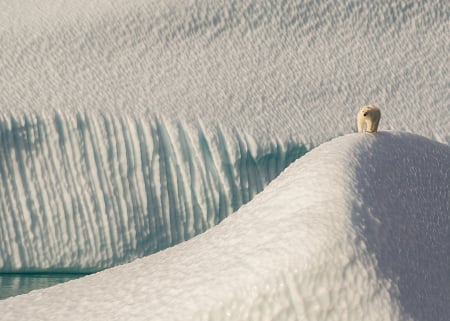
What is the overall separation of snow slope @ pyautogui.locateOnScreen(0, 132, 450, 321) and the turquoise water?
0.72 meters

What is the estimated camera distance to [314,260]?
1.20m

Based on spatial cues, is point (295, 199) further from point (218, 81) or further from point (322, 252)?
point (218, 81)

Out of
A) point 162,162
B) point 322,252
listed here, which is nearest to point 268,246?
point 322,252

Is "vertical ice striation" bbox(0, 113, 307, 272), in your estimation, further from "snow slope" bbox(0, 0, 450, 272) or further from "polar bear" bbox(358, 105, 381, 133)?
"polar bear" bbox(358, 105, 381, 133)

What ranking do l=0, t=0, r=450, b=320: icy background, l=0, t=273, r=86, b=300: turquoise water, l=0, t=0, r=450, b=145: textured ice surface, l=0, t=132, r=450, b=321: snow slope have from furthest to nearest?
l=0, t=0, r=450, b=145: textured ice surface, l=0, t=0, r=450, b=320: icy background, l=0, t=273, r=86, b=300: turquoise water, l=0, t=132, r=450, b=321: snow slope

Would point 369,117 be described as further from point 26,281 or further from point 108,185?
point 26,281

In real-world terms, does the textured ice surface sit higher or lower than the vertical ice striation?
higher

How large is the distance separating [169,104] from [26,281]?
570 mm

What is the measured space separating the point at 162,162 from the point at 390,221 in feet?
3.69

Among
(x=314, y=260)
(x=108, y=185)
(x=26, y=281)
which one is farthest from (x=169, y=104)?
(x=314, y=260)

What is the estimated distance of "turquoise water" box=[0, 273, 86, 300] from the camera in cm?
223

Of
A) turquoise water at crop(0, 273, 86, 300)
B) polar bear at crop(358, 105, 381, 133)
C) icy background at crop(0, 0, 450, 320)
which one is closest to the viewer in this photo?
polar bear at crop(358, 105, 381, 133)

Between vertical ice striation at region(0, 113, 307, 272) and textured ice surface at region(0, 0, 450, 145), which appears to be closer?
vertical ice striation at region(0, 113, 307, 272)

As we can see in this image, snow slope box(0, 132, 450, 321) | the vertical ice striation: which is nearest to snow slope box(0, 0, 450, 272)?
the vertical ice striation
